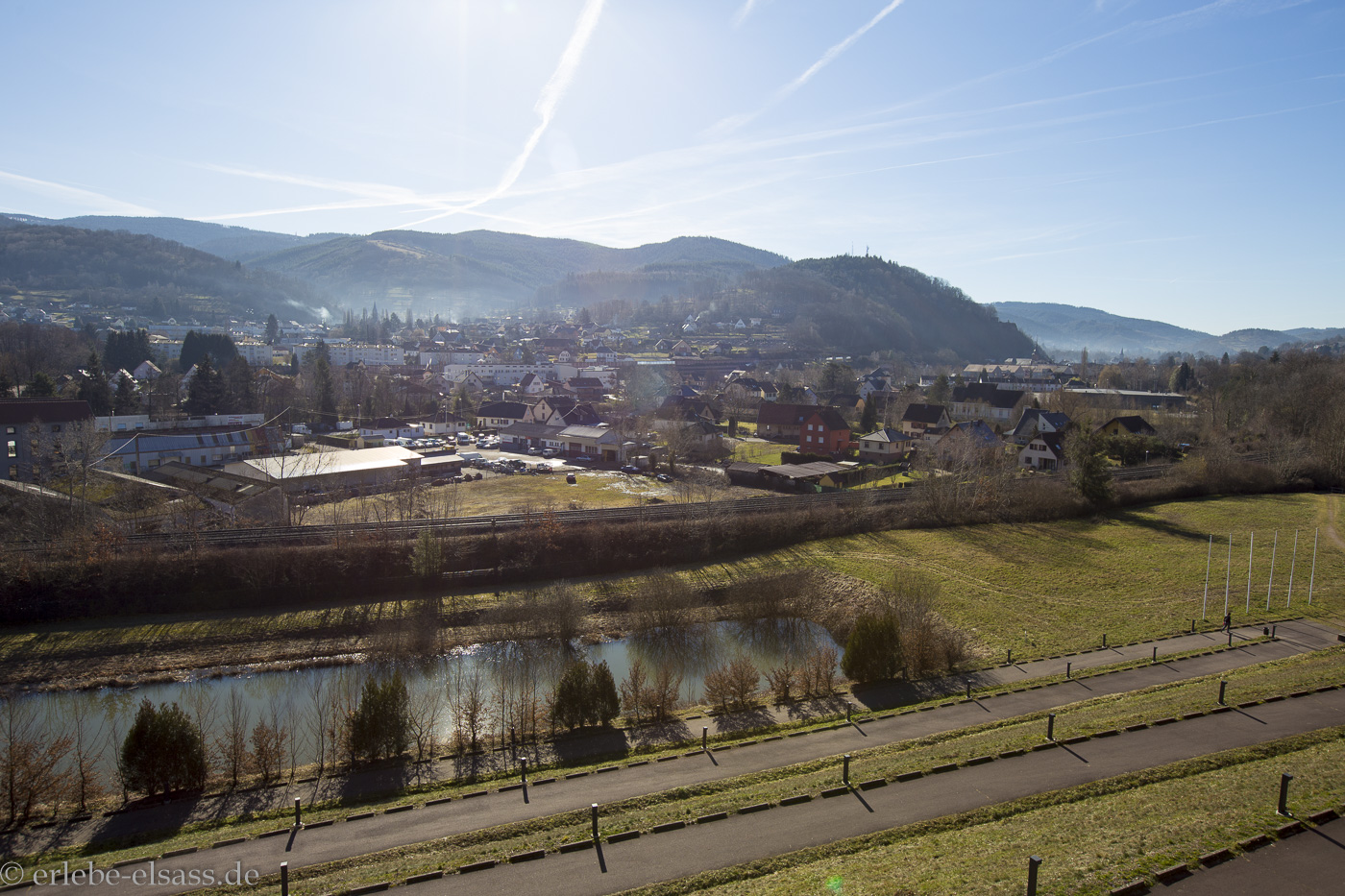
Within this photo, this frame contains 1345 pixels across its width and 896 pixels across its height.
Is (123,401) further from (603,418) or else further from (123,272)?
(123,272)

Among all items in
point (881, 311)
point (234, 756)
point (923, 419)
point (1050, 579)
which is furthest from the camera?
point (881, 311)

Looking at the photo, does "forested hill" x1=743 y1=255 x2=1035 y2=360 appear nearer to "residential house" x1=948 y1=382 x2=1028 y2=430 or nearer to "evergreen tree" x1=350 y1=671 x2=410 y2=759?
"residential house" x1=948 y1=382 x2=1028 y2=430

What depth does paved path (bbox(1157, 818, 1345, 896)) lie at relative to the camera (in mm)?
6293

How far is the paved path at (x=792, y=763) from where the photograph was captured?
866 cm

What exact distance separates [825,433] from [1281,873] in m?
35.4

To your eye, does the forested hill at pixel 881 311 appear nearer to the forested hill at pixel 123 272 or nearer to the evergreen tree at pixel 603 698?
the evergreen tree at pixel 603 698

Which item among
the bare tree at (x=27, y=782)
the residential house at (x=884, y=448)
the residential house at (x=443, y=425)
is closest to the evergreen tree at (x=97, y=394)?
the residential house at (x=443, y=425)

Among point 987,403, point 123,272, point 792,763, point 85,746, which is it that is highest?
point 123,272

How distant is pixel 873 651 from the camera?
14.5 m

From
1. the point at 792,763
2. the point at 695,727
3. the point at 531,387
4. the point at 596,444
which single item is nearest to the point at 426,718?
the point at 695,727

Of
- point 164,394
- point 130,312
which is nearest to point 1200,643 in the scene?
point 164,394

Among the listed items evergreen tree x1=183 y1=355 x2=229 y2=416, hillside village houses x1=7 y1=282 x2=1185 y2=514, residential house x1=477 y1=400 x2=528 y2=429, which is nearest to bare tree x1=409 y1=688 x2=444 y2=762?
hillside village houses x1=7 y1=282 x2=1185 y2=514

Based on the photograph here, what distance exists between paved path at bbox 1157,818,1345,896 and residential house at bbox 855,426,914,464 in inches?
1300

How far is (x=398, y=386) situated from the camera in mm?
65188
